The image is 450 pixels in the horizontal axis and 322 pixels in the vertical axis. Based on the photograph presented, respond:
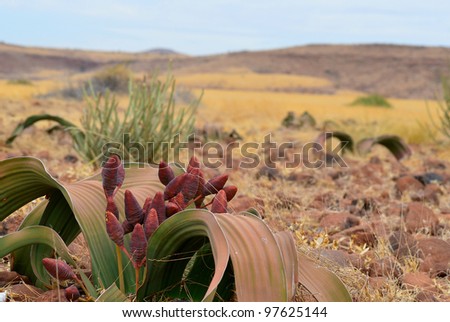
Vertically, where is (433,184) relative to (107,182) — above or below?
below

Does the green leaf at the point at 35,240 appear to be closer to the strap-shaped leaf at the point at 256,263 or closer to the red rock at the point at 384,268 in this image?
the strap-shaped leaf at the point at 256,263

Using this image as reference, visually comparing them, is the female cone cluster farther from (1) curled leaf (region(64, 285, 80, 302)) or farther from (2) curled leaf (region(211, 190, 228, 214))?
(1) curled leaf (region(64, 285, 80, 302))

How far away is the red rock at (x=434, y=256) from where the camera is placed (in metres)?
2.46

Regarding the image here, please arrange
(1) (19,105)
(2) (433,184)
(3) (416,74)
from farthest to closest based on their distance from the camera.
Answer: (3) (416,74)
(1) (19,105)
(2) (433,184)

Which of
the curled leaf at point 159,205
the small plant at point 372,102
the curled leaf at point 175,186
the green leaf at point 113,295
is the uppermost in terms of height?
the curled leaf at point 175,186

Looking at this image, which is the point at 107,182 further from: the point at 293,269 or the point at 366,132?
the point at 366,132

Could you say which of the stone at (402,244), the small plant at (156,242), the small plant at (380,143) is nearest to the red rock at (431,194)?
the stone at (402,244)

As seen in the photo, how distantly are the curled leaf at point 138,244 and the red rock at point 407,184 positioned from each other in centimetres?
287

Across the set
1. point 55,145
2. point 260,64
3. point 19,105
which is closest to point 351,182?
point 55,145

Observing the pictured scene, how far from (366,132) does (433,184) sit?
349 centimetres

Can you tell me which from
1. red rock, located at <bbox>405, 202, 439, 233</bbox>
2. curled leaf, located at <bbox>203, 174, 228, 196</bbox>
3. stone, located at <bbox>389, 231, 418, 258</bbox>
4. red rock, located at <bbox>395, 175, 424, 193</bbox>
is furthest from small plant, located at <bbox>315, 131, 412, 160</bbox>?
curled leaf, located at <bbox>203, 174, 228, 196</bbox>

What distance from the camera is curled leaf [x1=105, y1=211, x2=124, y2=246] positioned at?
65.0 inches

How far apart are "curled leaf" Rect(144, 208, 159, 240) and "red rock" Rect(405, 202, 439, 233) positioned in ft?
5.37
